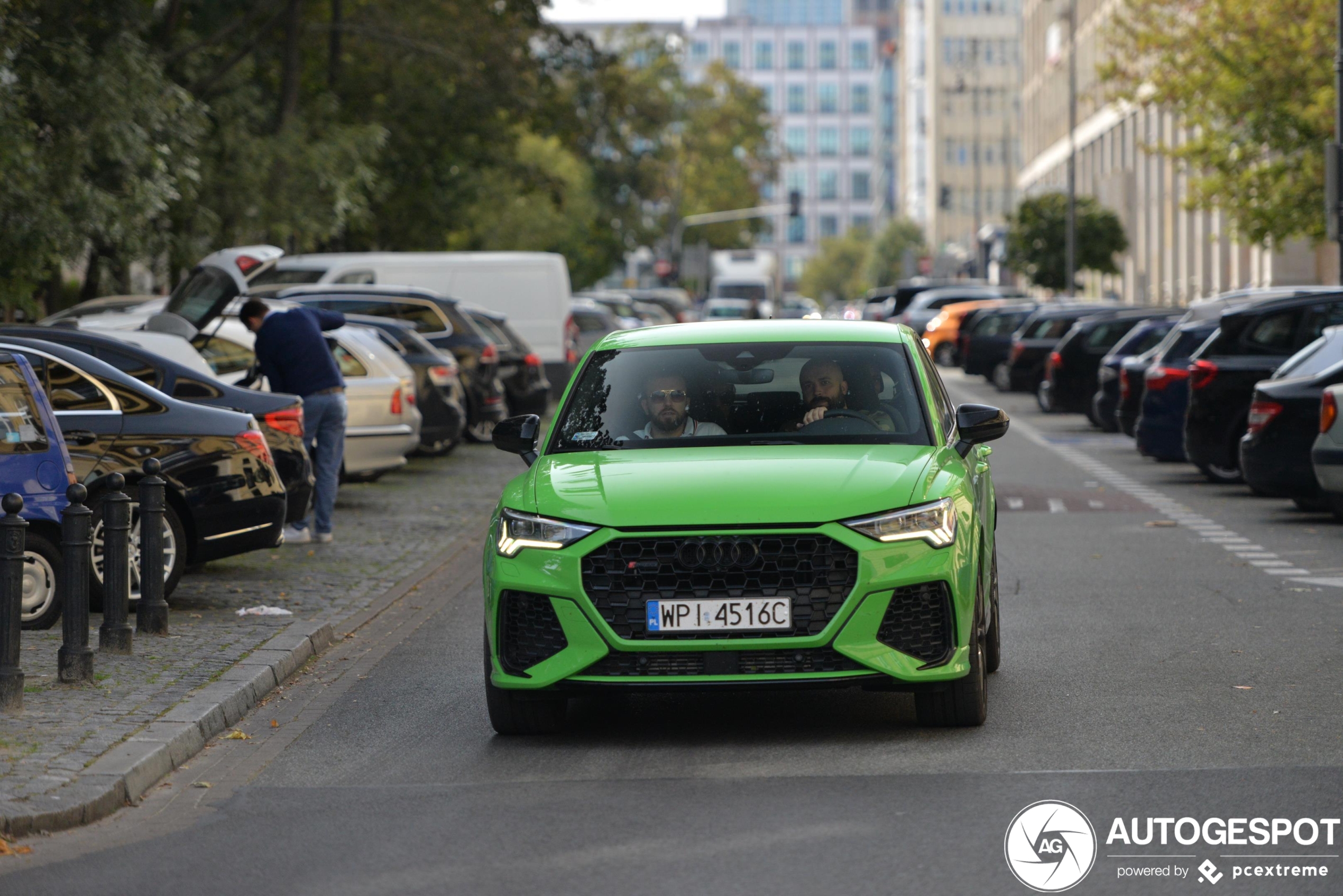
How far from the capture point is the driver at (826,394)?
8141mm

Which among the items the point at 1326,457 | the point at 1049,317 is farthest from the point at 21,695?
the point at 1049,317

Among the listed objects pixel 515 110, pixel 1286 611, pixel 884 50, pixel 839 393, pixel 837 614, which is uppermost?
pixel 884 50

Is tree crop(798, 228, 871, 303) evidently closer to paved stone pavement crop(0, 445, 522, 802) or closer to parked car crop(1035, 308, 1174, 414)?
parked car crop(1035, 308, 1174, 414)

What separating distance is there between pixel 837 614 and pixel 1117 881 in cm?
178

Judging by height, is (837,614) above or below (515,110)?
below

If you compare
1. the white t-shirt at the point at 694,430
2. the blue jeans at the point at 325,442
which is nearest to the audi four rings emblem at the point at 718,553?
the white t-shirt at the point at 694,430

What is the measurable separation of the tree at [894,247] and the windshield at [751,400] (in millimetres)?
123554

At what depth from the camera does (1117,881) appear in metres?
5.50

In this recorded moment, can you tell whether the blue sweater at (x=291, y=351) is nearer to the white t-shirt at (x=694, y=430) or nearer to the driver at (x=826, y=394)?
the white t-shirt at (x=694, y=430)

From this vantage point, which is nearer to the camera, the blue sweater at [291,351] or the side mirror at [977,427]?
the side mirror at [977,427]

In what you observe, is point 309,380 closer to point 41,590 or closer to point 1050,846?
point 41,590

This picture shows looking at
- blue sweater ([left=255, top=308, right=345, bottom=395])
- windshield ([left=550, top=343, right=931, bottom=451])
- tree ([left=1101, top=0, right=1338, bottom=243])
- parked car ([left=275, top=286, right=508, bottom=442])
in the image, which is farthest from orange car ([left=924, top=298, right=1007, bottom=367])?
windshield ([left=550, top=343, right=931, bottom=451])

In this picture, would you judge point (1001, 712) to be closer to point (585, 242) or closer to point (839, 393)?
point (839, 393)

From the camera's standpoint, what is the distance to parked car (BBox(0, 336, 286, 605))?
10.9 meters
